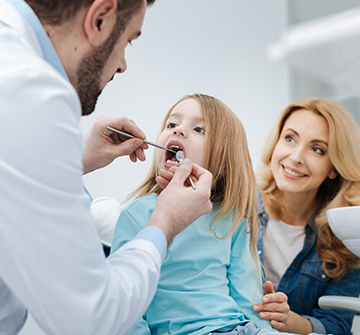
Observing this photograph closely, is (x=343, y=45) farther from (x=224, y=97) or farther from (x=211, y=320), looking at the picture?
(x=211, y=320)

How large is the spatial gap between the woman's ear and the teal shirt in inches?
21.3

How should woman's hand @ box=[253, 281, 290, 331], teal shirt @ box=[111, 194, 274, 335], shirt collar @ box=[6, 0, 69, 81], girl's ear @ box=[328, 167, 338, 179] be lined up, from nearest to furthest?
1. shirt collar @ box=[6, 0, 69, 81]
2. teal shirt @ box=[111, 194, 274, 335]
3. woman's hand @ box=[253, 281, 290, 331]
4. girl's ear @ box=[328, 167, 338, 179]

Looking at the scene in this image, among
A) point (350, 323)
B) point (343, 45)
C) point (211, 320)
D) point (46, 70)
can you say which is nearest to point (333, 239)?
point (350, 323)

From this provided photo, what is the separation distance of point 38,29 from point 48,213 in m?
0.33

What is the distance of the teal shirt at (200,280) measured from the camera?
1.06 metres

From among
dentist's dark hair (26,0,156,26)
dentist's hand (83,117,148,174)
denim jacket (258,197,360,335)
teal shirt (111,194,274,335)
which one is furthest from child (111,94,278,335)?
dentist's dark hair (26,0,156,26)

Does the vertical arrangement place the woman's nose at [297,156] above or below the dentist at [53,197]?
below

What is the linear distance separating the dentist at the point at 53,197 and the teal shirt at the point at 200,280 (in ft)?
1.21

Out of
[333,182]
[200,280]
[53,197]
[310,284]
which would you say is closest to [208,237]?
[200,280]

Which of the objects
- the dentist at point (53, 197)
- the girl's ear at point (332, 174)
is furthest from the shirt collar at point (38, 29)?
the girl's ear at point (332, 174)

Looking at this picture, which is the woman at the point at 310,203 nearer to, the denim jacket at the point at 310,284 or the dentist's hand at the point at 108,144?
the denim jacket at the point at 310,284

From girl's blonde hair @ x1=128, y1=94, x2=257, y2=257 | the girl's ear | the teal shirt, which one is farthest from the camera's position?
the girl's ear

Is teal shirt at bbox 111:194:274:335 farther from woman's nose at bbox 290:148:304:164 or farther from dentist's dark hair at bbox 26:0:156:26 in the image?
dentist's dark hair at bbox 26:0:156:26

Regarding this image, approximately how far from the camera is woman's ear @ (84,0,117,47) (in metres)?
0.74
